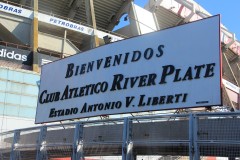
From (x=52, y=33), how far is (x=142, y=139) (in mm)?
33371

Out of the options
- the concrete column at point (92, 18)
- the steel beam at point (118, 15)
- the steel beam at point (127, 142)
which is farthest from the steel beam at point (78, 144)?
the steel beam at point (118, 15)

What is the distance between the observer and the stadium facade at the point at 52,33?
1021 inches

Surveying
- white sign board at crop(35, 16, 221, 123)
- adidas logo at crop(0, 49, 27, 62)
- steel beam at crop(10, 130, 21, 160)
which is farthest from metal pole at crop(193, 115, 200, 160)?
adidas logo at crop(0, 49, 27, 62)

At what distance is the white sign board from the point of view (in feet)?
35.5

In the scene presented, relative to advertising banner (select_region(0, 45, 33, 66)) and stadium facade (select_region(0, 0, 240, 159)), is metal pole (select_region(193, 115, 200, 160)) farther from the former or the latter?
advertising banner (select_region(0, 45, 33, 66))

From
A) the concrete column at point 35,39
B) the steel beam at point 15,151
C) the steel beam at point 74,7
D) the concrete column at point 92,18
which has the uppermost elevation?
the steel beam at point 74,7

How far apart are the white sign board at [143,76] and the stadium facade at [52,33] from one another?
1258mm

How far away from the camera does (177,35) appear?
11664mm

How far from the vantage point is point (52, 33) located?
1603 inches

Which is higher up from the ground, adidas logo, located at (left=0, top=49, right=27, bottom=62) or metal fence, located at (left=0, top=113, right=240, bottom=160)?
adidas logo, located at (left=0, top=49, right=27, bottom=62)

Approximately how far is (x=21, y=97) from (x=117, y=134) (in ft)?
59.1

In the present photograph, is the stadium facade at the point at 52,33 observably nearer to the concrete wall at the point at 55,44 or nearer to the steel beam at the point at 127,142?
the concrete wall at the point at 55,44

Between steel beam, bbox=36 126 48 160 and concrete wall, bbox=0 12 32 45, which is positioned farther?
concrete wall, bbox=0 12 32 45

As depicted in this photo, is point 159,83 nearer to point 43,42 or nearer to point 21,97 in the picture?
point 21,97
